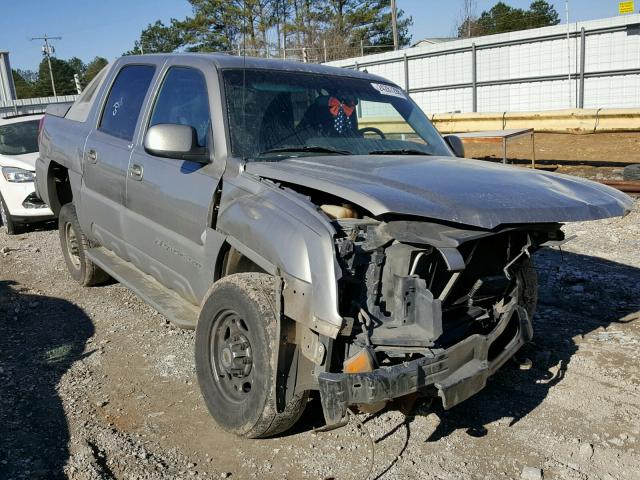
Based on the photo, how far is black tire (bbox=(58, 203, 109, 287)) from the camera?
576 centimetres

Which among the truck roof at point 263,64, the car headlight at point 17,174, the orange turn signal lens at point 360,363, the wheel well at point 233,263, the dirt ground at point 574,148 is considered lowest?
the dirt ground at point 574,148

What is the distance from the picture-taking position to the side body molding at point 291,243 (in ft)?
8.81

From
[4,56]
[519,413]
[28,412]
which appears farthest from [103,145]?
[4,56]

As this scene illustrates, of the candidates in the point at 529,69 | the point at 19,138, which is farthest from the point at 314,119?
the point at 529,69

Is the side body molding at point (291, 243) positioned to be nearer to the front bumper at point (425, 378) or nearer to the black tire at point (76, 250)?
the front bumper at point (425, 378)

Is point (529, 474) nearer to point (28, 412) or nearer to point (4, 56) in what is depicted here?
point (28, 412)

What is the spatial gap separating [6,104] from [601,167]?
34.6 meters

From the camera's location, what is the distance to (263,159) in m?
3.61

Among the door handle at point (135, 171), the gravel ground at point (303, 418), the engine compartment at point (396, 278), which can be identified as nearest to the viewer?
Answer: the engine compartment at point (396, 278)

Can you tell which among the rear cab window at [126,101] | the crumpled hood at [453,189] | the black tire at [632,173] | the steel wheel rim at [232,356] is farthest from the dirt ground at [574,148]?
the steel wheel rim at [232,356]

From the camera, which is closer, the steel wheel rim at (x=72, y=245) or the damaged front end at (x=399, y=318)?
the damaged front end at (x=399, y=318)

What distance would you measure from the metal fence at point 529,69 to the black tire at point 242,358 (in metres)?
17.6

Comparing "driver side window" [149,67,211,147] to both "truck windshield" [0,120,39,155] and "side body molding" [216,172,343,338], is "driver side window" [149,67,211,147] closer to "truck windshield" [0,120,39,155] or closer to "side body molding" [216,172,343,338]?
"side body molding" [216,172,343,338]

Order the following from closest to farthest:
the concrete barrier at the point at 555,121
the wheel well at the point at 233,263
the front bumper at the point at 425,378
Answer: the front bumper at the point at 425,378
the wheel well at the point at 233,263
the concrete barrier at the point at 555,121
